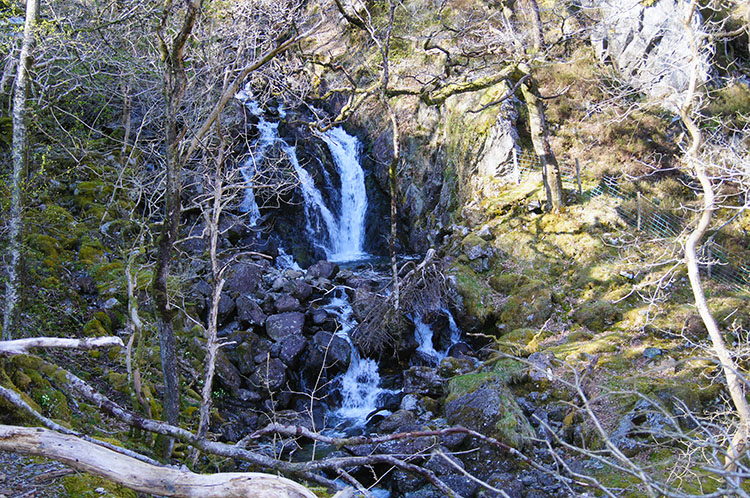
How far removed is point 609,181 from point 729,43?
26.2 feet

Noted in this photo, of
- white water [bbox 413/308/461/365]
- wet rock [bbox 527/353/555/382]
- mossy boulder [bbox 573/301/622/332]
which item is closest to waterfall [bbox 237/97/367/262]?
white water [bbox 413/308/461/365]

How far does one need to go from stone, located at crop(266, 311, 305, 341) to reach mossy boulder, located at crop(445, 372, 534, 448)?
4.18m

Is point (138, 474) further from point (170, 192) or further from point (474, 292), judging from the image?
point (474, 292)

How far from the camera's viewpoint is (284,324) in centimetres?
1106

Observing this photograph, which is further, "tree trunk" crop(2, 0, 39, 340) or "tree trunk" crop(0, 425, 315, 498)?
"tree trunk" crop(2, 0, 39, 340)

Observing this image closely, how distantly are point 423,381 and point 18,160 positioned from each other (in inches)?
309

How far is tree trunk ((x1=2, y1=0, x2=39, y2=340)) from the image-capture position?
236 inches

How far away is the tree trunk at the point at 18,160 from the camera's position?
19.7ft

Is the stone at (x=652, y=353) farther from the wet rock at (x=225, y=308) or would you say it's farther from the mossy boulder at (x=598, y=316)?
the wet rock at (x=225, y=308)

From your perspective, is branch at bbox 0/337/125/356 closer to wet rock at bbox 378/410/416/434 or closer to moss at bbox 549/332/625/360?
wet rock at bbox 378/410/416/434

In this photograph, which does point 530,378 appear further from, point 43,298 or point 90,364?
point 43,298

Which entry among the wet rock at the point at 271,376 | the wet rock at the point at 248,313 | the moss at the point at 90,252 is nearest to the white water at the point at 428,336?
the wet rock at the point at 271,376

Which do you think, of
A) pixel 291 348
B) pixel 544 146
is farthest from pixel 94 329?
pixel 544 146

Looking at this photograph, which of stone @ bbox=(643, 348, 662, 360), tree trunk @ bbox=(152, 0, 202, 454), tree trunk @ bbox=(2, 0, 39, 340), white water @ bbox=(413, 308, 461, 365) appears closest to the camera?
tree trunk @ bbox=(152, 0, 202, 454)
